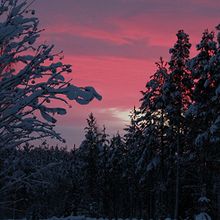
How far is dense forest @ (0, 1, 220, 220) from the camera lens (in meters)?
4.48

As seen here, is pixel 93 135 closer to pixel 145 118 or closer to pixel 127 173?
pixel 127 173

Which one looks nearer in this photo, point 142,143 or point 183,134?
point 183,134

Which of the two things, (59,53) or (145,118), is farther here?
(145,118)

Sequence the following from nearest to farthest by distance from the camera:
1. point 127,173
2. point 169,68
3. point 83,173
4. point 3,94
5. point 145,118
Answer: point 3,94
point 169,68
point 145,118
point 127,173
point 83,173

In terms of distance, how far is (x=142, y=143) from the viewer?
43.5 m

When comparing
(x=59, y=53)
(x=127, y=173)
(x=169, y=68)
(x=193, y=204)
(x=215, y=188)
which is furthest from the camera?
(x=127, y=173)

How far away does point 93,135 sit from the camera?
62375 mm

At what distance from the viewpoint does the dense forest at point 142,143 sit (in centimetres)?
448

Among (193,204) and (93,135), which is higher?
(93,135)

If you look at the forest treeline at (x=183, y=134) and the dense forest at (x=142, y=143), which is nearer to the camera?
the dense forest at (x=142, y=143)

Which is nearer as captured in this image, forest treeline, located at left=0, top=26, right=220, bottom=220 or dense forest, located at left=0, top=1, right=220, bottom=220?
dense forest, located at left=0, top=1, right=220, bottom=220

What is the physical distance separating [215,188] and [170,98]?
9.85 metres

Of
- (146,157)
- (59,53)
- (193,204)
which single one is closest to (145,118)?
(146,157)

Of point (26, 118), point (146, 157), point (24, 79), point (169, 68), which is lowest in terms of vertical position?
point (26, 118)
